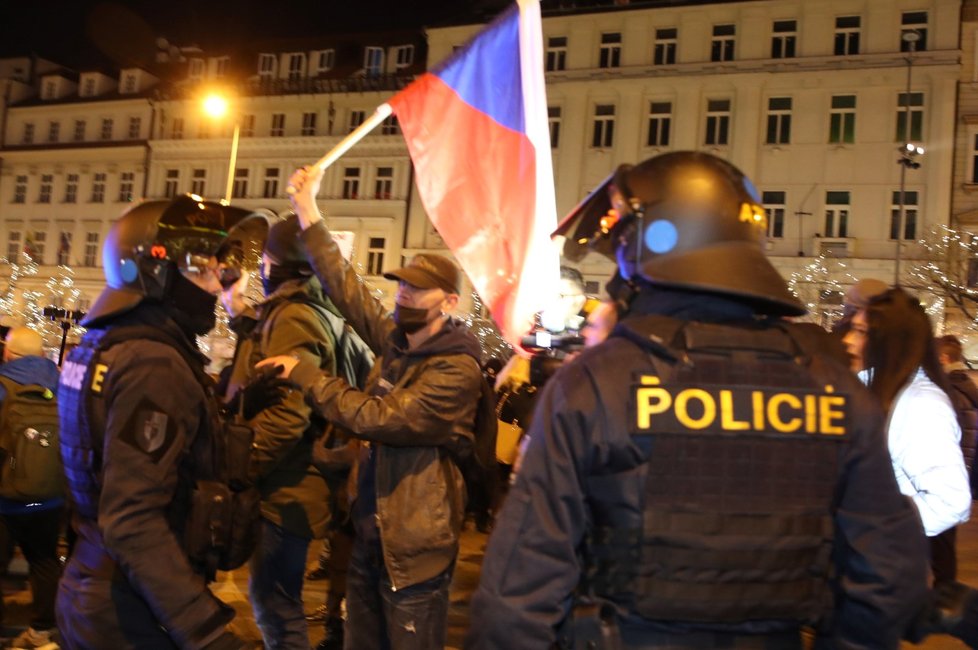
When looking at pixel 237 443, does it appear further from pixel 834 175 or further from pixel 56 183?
pixel 56 183

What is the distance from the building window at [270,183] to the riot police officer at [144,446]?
121 feet

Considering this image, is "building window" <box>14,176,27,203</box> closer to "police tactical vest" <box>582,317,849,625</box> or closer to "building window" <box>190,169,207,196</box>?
"building window" <box>190,169,207,196</box>

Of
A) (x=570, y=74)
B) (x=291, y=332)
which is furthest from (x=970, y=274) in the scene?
(x=291, y=332)

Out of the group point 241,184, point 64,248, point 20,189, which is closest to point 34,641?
point 241,184

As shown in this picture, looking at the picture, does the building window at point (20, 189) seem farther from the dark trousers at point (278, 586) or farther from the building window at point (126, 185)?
the dark trousers at point (278, 586)

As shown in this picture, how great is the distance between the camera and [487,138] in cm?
523

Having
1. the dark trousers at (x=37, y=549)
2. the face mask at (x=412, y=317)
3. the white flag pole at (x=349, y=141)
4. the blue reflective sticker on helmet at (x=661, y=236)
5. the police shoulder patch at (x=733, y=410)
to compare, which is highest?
the white flag pole at (x=349, y=141)

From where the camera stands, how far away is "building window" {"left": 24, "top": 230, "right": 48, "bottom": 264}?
41562 millimetres

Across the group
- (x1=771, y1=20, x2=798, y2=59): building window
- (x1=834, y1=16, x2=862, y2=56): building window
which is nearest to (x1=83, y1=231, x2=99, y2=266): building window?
(x1=771, y1=20, x2=798, y2=59): building window

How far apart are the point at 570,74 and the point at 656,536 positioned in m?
32.6

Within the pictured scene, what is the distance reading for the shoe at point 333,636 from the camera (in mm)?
4875

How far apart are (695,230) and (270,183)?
38.5m

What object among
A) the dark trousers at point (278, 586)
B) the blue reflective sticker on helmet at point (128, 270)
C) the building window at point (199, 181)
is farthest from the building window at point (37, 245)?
Answer: the blue reflective sticker on helmet at point (128, 270)

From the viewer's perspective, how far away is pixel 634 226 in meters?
2.14
